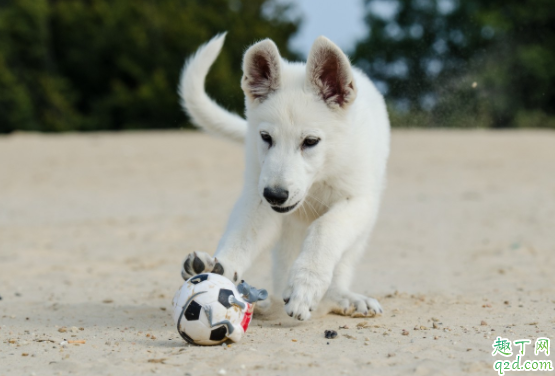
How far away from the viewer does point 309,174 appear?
421cm

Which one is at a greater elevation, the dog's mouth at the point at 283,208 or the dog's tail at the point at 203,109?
the dog's tail at the point at 203,109

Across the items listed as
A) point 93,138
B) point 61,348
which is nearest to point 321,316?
point 61,348

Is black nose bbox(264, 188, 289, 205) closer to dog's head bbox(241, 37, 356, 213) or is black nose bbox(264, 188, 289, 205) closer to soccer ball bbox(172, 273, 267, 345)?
dog's head bbox(241, 37, 356, 213)

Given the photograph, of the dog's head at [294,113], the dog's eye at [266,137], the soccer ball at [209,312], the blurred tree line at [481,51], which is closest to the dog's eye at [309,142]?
the dog's head at [294,113]

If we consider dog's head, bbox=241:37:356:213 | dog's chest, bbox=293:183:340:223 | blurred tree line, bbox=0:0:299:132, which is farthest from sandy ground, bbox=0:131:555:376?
blurred tree line, bbox=0:0:299:132

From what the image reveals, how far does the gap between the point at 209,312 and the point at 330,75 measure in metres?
1.63

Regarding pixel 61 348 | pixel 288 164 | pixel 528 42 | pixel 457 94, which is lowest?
pixel 61 348

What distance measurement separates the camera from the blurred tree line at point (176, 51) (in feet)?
88.6

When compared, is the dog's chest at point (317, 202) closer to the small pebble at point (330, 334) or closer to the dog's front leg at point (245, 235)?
the dog's front leg at point (245, 235)

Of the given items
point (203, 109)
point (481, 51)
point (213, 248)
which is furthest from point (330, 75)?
point (481, 51)

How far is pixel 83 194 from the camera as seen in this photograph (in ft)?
43.8

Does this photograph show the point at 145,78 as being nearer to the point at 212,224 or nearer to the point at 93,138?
the point at 93,138

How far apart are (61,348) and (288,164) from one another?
1.56m

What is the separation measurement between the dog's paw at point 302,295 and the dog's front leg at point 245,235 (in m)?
0.41
